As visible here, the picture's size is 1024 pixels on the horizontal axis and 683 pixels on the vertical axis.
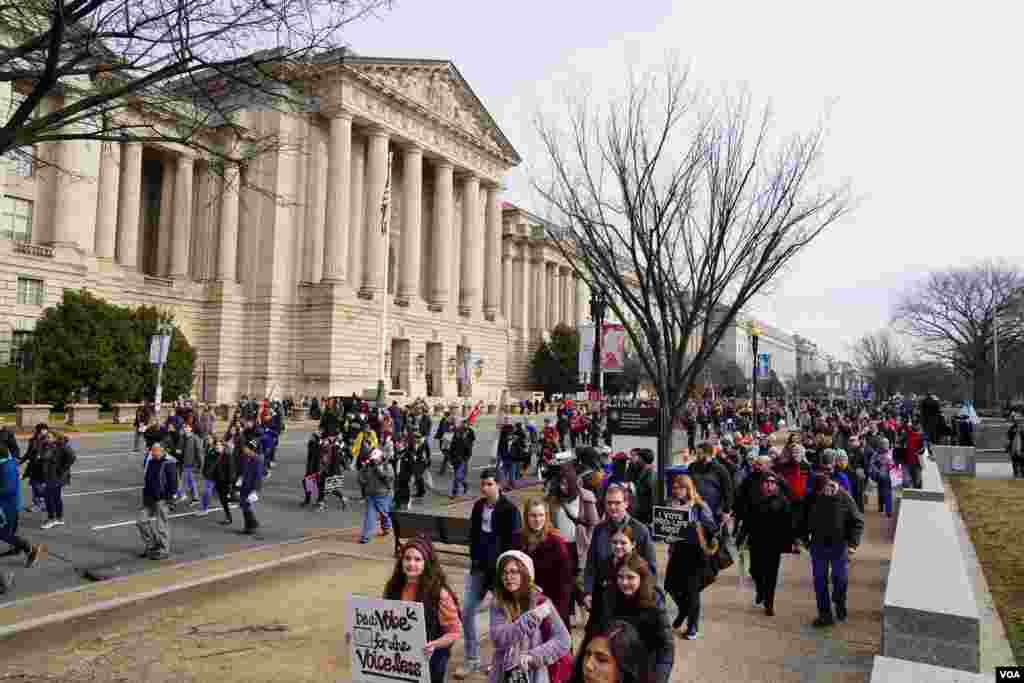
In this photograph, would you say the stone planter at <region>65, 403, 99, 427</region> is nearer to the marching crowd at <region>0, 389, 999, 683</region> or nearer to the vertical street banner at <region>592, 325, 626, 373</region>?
the marching crowd at <region>0, 389, 999, 683</region>

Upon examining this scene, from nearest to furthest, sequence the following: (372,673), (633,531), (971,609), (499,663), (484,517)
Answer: (499,663) < (372,673) < (971,609) < (633,531) < (484,517)

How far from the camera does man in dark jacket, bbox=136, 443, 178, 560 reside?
9750 millimetres

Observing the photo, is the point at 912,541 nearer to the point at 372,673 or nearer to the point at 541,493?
the point at 372,673

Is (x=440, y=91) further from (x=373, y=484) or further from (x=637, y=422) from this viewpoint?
(x=373, y=484)

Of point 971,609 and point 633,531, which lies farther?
point 633,531

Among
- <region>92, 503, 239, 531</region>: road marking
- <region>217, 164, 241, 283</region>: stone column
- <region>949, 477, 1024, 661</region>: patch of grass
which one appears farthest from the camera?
<region>217, 164, 241, 283</region>: stone column

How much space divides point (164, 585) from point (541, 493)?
382 inches

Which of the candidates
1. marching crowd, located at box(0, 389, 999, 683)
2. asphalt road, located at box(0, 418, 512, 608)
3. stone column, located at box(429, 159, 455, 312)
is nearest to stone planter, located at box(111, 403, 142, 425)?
asphalt road, located at box(0, 418, 512, 608)

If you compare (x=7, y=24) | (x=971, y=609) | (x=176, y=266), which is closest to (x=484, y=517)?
(x=971, y=609)

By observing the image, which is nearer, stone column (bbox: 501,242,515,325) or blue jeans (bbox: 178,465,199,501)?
blue jeans (bbox: 178,465,199,501)

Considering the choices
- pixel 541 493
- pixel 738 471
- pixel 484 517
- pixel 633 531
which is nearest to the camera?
pixel 633 531

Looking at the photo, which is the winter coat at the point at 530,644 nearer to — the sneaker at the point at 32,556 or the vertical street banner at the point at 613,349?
the sneaker at the point at 32,556

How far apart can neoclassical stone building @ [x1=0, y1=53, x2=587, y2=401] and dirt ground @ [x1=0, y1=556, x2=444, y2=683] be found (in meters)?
30.1

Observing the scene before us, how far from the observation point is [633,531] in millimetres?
5453
